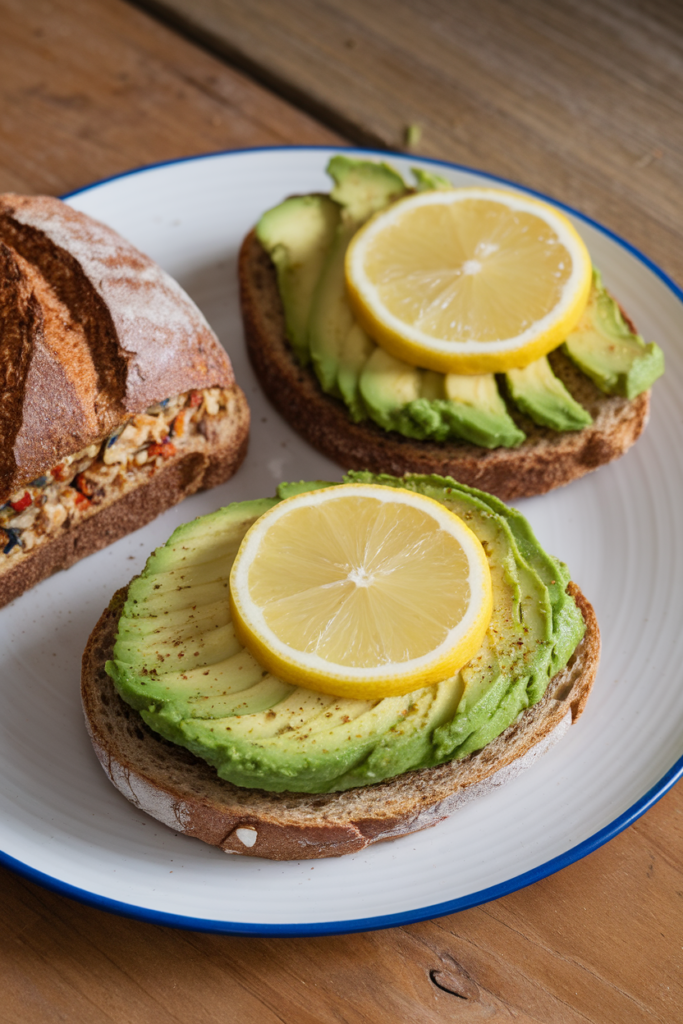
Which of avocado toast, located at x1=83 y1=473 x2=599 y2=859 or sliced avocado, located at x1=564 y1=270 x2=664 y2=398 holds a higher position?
sliced avocado, located at x1=564 y1=270 x2=664 y2=398

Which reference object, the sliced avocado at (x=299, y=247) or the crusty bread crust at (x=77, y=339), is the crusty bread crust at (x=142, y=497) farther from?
the sliced avocado at (x=299, y=247)

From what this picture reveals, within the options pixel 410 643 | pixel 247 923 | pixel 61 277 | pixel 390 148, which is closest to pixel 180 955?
pixel 247 923

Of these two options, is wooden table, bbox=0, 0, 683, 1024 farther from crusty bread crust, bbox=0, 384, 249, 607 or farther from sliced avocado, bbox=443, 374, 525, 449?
crusty bread crust, bbox=0, 384, 249, 607

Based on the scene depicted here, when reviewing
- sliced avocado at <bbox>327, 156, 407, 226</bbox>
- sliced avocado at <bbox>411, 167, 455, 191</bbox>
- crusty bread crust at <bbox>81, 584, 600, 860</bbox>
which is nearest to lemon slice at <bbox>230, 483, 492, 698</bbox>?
crusty bread crust at <bbox>81, 584, 600, 860</bbox>

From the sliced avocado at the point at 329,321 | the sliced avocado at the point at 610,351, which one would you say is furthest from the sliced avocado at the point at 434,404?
the sliced avocado at the point at 610,351

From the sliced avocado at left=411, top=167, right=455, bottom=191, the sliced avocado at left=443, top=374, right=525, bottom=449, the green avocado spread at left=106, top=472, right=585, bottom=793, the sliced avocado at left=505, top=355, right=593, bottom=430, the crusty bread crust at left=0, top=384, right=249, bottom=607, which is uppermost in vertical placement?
the sliced avocado at left=411, top=167, right=455, bottom=191

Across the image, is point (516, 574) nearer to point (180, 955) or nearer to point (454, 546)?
point (454, 546)
